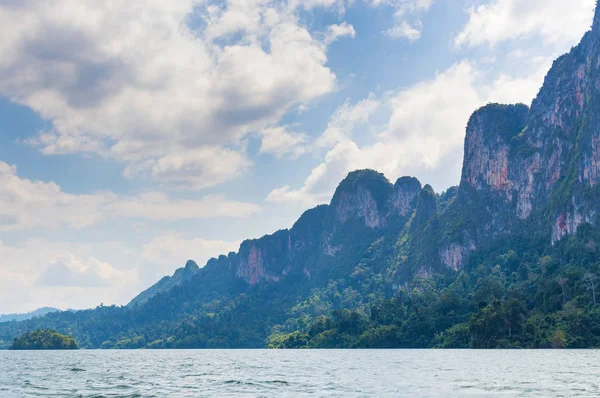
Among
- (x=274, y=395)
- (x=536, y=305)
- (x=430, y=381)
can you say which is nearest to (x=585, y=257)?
(x=536, y=305)

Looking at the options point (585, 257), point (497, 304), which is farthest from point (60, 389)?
point (585, 257)

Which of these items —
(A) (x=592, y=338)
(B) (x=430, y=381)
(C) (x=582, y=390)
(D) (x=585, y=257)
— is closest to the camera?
(C) (x=582, y=390)

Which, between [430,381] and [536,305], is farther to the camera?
[536,305]

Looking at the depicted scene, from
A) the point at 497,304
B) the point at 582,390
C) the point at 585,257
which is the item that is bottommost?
the point at 582,390

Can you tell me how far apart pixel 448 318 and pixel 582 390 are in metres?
153

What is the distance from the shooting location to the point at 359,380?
65500 millimetres

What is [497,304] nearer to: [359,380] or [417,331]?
[417,331]

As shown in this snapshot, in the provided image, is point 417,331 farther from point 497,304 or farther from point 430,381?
point 430,381

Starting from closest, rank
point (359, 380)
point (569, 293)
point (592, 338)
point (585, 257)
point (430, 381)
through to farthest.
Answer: point (430, 381) < point (359, 380) < point (592, 338) < point (569, 293) < point (585, 257)

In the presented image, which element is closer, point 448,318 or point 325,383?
point 325,383

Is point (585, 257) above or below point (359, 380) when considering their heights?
above

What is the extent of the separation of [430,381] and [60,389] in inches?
1499

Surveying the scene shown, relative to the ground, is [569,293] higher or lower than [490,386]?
higher

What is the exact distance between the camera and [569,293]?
161625 millimetres
